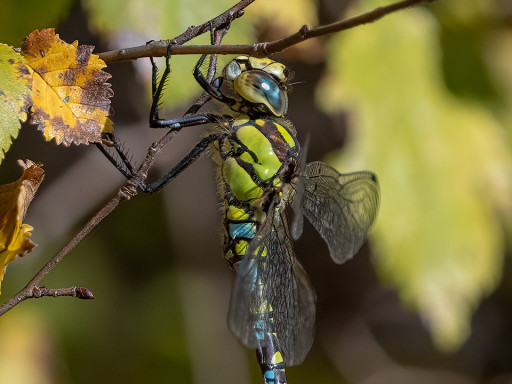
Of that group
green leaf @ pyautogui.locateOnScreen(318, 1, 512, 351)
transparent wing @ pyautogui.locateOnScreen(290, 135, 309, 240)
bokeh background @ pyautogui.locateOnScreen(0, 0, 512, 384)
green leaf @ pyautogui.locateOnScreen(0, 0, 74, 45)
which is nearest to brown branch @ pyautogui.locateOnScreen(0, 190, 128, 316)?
transparent wing @ pyautogui.locateOnScreen(290, 135, 309, 240)

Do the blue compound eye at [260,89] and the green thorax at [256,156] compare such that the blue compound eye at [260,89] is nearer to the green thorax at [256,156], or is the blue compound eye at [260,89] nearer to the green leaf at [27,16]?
the green thorax at [256,156]

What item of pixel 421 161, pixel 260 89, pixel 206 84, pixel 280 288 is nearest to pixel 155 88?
pixel 206 84

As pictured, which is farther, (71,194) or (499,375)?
(499,375)

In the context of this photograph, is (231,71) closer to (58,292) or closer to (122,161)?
(122,161)

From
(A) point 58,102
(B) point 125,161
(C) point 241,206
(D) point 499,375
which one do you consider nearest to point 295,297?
(C) point 241,206

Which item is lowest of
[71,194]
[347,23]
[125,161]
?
[347,23]

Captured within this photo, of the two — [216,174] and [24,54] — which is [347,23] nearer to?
[24,54]

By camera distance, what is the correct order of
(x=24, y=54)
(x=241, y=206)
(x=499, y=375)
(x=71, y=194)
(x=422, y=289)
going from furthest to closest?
(x=499, y=375) → (x=71, y=194) → (x=422, y=289) → (x=241, y=206) → (x=24, y=54)
